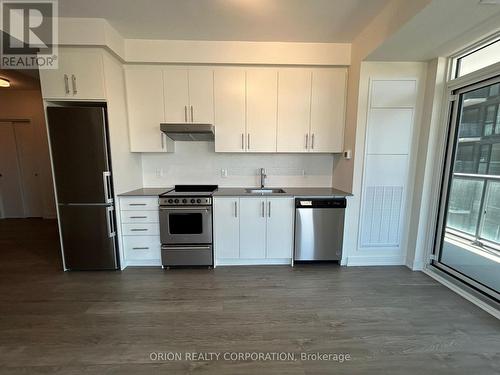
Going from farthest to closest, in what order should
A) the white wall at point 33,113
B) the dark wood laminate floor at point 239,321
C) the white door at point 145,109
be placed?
the white wall at point 33,113, the white door at point 145,109, the dark wood laminate floor at point 239,321

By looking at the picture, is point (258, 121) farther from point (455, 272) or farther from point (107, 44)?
point (455, 272)

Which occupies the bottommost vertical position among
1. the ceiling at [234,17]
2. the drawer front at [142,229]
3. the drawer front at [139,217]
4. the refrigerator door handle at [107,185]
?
the drawer front at [142,229]

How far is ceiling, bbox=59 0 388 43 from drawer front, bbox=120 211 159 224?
2.16 m

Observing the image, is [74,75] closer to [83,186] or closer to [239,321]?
[83,186]

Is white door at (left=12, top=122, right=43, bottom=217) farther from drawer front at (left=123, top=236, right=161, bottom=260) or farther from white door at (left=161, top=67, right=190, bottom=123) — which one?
white door at (left=161, top=67, right=190, bottom=123)

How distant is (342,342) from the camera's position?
169 cm

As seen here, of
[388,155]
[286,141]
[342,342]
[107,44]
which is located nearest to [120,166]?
[107,44]

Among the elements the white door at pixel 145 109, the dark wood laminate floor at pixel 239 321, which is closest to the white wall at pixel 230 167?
the white door at pixel 145 109

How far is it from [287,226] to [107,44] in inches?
116

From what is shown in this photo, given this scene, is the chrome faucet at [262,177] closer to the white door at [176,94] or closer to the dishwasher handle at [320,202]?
the dishwasher handle at [320,202]

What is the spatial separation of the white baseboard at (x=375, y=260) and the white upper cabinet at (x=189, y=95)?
267cm

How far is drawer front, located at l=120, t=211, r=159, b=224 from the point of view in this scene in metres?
2.76

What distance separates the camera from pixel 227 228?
282 cm

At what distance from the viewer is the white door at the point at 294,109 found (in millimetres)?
2896
